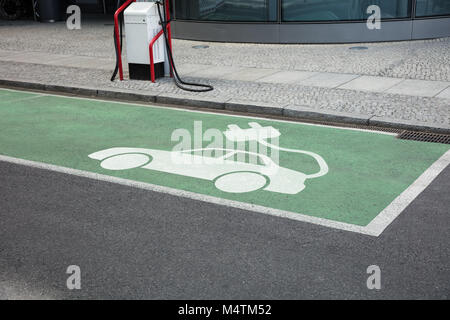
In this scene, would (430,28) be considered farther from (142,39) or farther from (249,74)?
(142,39)

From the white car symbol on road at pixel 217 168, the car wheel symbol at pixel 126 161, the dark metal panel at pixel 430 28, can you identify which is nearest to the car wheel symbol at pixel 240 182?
the white car symbol on road at pixel 217 168

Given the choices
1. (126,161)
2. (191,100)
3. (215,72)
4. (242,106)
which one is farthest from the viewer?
(215,72)

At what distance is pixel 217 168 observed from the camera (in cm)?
655

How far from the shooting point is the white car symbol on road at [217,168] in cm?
600

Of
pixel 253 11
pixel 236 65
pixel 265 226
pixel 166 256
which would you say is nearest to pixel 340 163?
pixel 265 226

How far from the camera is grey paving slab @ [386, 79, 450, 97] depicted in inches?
379

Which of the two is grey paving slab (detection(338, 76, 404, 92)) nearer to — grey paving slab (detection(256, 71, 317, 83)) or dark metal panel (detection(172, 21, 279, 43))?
grey paving slab (detection(256, 71, 317, 83))

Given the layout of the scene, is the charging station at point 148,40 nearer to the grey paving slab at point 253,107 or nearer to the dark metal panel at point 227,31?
the grey paving slab at point 253,107

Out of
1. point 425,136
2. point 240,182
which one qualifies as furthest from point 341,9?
point 240,182

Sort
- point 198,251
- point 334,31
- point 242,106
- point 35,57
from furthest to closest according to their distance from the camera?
point 334,31 → point 35,57 → point 242,106 → point 198,251

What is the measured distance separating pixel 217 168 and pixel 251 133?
1568 mm

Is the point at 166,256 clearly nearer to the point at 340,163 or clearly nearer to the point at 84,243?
the point at 84,243

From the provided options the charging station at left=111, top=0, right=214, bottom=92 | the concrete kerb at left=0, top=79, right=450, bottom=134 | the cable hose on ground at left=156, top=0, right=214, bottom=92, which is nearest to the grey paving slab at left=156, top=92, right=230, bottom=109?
the concrete kerb at left=0, top=79, right=450, bottom=134
